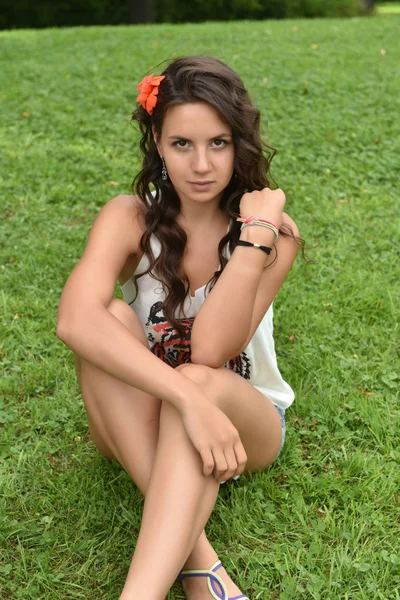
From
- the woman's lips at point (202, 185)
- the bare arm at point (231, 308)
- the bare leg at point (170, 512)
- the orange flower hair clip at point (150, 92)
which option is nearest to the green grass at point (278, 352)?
the bare leg at point (170, 512)

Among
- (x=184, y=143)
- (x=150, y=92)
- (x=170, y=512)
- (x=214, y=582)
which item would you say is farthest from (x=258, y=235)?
(x=214, y=582)

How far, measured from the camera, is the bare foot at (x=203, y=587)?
228cm

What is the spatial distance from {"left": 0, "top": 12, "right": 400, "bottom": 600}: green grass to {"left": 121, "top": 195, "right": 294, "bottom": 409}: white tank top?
1.06 feet

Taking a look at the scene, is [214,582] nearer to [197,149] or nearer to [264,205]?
[264,205]

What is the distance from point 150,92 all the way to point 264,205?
1.83 ft

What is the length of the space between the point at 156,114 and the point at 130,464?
1.19 metres

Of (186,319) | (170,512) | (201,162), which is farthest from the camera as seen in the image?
(186,319)

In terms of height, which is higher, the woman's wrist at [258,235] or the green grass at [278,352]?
the woman's wrist at [258,235]

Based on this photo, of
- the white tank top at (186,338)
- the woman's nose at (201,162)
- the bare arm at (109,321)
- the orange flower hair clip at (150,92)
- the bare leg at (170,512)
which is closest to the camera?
the bare leg at (170,512)

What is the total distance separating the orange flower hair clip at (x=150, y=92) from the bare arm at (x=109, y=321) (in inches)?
14.1

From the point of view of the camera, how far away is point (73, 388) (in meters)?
3.43

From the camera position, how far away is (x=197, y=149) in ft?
8.12

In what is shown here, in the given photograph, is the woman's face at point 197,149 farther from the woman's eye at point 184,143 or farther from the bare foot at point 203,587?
the bare foot at point 203,587

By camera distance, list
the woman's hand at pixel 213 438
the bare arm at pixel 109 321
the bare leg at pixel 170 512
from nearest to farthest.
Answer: the bare leg at pixel 170 512 < the woman's hand at pixel 213 438 < the bare arm at pixel 109 321
